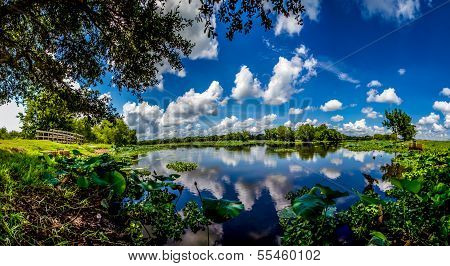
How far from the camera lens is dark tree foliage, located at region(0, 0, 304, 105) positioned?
6.64 meters

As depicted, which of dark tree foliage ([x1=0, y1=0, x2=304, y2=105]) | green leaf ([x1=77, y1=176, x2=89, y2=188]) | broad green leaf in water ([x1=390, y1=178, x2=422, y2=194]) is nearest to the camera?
broad green leaf in water ([x1=390, y1=178, x2=422, y2=194])

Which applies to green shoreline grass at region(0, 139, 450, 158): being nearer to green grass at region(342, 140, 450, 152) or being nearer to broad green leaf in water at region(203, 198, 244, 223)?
green grass at region(342, 140, 450, 152)

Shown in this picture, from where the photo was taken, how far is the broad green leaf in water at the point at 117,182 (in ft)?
13.8

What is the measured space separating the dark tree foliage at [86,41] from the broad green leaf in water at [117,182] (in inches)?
131

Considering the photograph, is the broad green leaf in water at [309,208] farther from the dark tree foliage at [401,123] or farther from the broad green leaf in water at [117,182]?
the dark tree foliage at [401,123]

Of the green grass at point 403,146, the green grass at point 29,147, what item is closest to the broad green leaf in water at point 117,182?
the green grass at point 29,147

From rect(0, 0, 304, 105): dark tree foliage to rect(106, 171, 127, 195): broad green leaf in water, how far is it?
333 centimetres

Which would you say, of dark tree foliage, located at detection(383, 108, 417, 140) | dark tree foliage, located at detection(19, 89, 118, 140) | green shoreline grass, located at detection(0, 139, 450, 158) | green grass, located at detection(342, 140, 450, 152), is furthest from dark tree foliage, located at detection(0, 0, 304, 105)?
dark tree foliage, located at detection(383, 108, 417, 140)

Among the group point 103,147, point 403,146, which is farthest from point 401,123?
point 103,147

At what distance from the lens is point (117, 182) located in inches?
168

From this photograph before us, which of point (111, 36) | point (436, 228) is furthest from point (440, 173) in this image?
point (111, 36)
